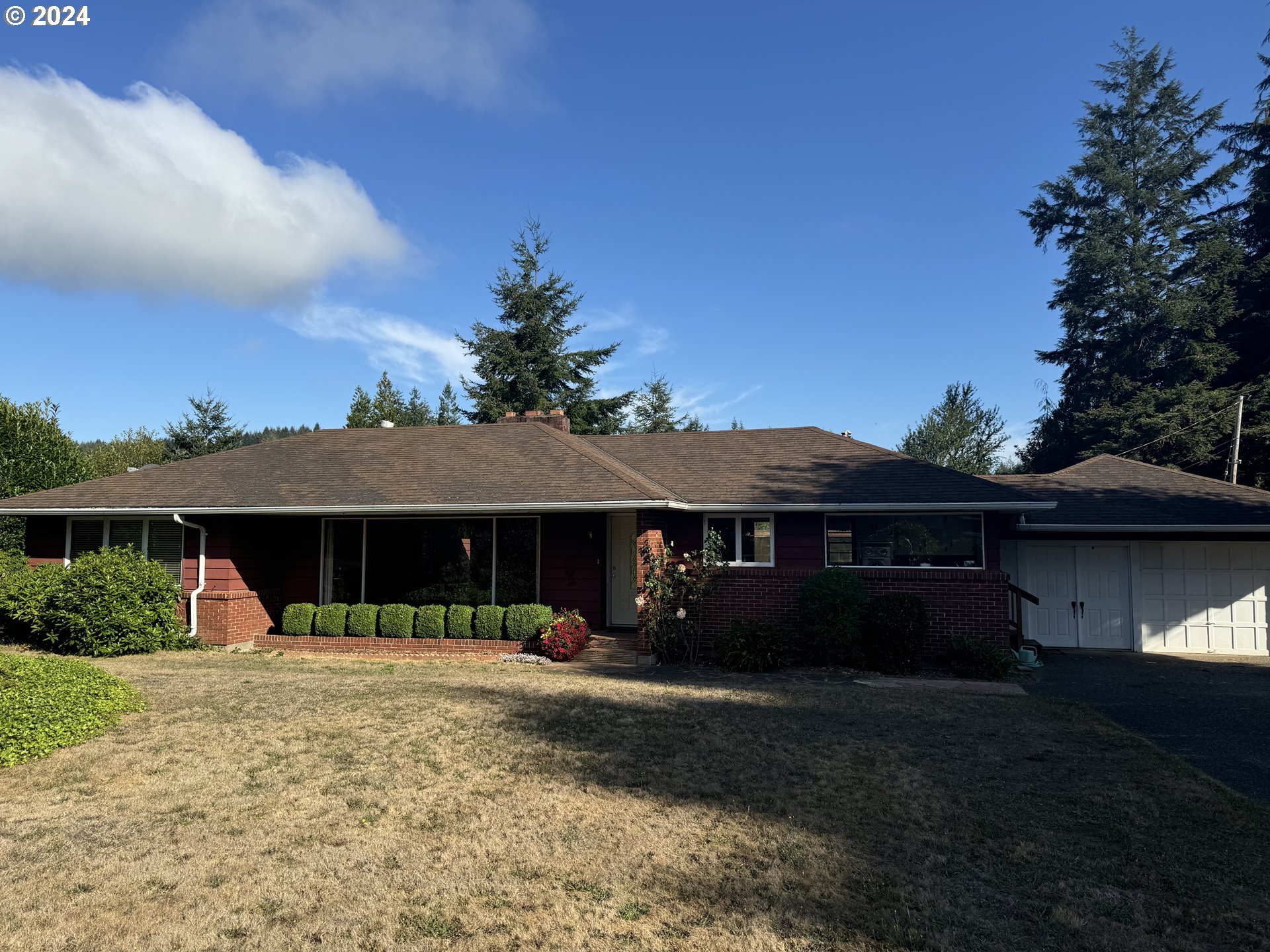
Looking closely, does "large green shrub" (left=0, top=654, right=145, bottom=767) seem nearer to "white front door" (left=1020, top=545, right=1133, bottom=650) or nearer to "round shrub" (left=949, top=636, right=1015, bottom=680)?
"round shrub" (left=949, top=636, right=1015, bottom=680)

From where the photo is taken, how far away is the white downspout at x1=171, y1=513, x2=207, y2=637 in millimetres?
13953

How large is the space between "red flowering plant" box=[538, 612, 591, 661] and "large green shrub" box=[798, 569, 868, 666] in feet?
11.8

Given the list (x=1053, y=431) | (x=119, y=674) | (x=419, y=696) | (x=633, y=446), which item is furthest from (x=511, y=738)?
(x=1053, y=431)

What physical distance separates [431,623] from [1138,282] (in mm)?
30680

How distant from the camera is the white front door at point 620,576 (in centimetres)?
1488

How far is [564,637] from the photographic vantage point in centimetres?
1290

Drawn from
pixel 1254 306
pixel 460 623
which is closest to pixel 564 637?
pixel 460 623

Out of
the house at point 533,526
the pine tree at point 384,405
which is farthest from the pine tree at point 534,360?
the house at point 533,526

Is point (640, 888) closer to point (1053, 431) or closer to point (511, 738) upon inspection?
point (511, 738)

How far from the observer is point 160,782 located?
20.7 ft

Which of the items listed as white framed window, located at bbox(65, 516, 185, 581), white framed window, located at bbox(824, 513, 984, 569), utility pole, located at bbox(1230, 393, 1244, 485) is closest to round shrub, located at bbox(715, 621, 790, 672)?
white framed window, located at bbox(824, 513, 984, 569)

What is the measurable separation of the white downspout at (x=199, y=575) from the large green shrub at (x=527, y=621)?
218 inches

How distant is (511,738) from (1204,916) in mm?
5431

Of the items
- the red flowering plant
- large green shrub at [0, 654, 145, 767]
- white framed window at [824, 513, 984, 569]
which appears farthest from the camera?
white framed window at [824, 513, 984, 569]
